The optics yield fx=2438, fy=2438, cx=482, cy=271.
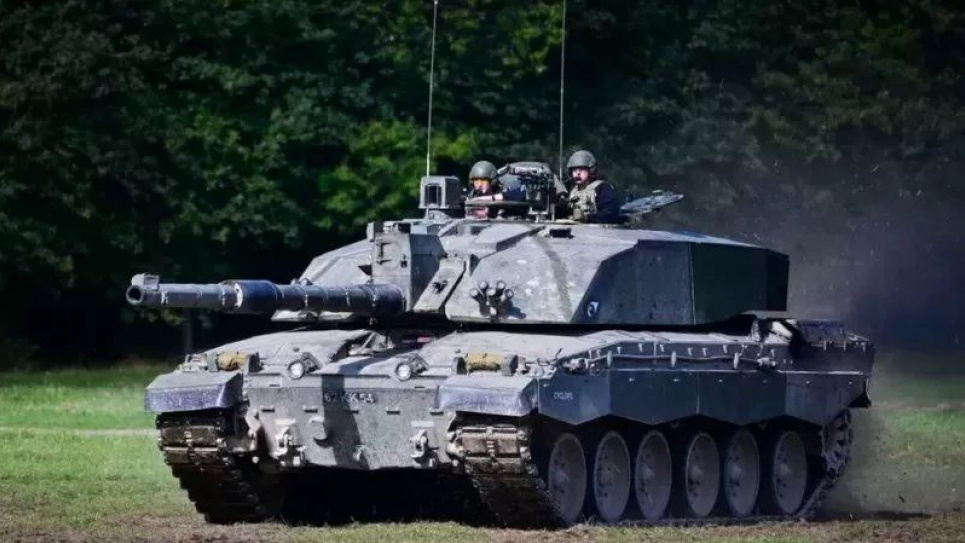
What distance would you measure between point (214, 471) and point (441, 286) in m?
2.61

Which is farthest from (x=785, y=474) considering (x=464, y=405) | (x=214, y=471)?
(x=214, y=471)

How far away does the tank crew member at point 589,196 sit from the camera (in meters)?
23.2

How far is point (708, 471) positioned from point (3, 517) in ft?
21.4

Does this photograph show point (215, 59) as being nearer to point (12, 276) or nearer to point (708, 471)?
point (12, 276)

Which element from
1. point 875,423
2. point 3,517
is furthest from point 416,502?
point 875,423

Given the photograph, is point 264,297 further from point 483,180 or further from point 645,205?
point 645,205

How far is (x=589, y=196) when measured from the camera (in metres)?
23.2

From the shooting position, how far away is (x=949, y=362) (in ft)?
144

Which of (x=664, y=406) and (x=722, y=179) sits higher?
(x=722, y=179)

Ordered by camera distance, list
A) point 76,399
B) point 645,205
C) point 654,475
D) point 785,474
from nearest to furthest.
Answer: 1. point 654,475
2. point 645,205
3. point 785,474
4. point 76,399

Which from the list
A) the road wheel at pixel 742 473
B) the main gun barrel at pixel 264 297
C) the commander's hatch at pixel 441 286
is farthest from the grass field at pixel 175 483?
the commander's hatch at pixel 441 286

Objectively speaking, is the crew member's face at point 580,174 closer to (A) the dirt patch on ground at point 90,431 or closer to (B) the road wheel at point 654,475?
(B) the road wheel at point 654,475

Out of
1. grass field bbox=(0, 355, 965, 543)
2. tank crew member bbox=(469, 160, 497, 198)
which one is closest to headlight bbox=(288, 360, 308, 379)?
grass field bbox=(0, 355, 965, 543)

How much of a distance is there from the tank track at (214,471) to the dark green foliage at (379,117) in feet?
64.8
